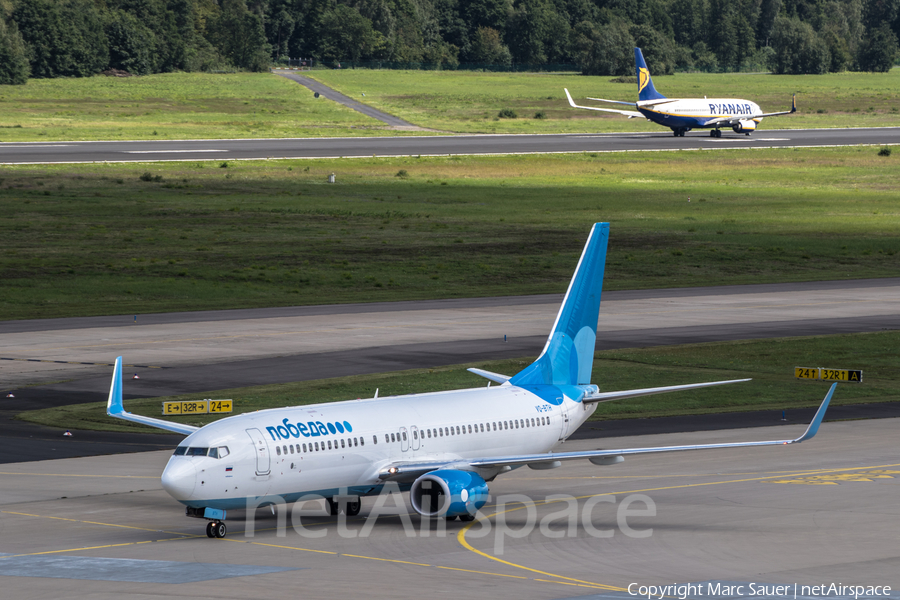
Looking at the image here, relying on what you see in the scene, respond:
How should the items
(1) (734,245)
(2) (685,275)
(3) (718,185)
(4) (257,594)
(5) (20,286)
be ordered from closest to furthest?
1. (4) (257,594)
2. (5) (20,286)
3. (2) (685,275)
4. (1) (734,245)
5. (3) (718,185)

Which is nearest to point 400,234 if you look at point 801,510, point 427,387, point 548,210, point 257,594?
point 548,210

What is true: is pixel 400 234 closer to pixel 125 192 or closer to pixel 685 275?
pixel 685 275

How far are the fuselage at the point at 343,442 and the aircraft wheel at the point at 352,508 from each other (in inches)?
62.4

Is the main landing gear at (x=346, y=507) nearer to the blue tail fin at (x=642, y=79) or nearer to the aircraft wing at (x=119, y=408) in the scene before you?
the aircraft wing at (x=119, y=408)

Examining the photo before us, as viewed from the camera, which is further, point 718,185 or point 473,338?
point 718,185

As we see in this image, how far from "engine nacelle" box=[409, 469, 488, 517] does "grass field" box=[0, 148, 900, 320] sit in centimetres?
5032

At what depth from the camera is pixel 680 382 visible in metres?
60.1

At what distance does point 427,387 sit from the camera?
57.2m

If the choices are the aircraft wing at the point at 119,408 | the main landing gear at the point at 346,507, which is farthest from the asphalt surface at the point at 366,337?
the main landing gear at the point at 346,507

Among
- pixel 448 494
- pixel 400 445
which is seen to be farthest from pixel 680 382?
pixel 448 494

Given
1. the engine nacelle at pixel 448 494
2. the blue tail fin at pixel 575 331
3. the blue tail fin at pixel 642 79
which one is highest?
the blue tail fin at pixel 642 79

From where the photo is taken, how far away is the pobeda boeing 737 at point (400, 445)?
104 feet

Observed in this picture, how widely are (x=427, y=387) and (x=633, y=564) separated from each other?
90.6 ft

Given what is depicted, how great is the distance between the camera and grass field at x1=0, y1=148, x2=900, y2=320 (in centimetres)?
9138
